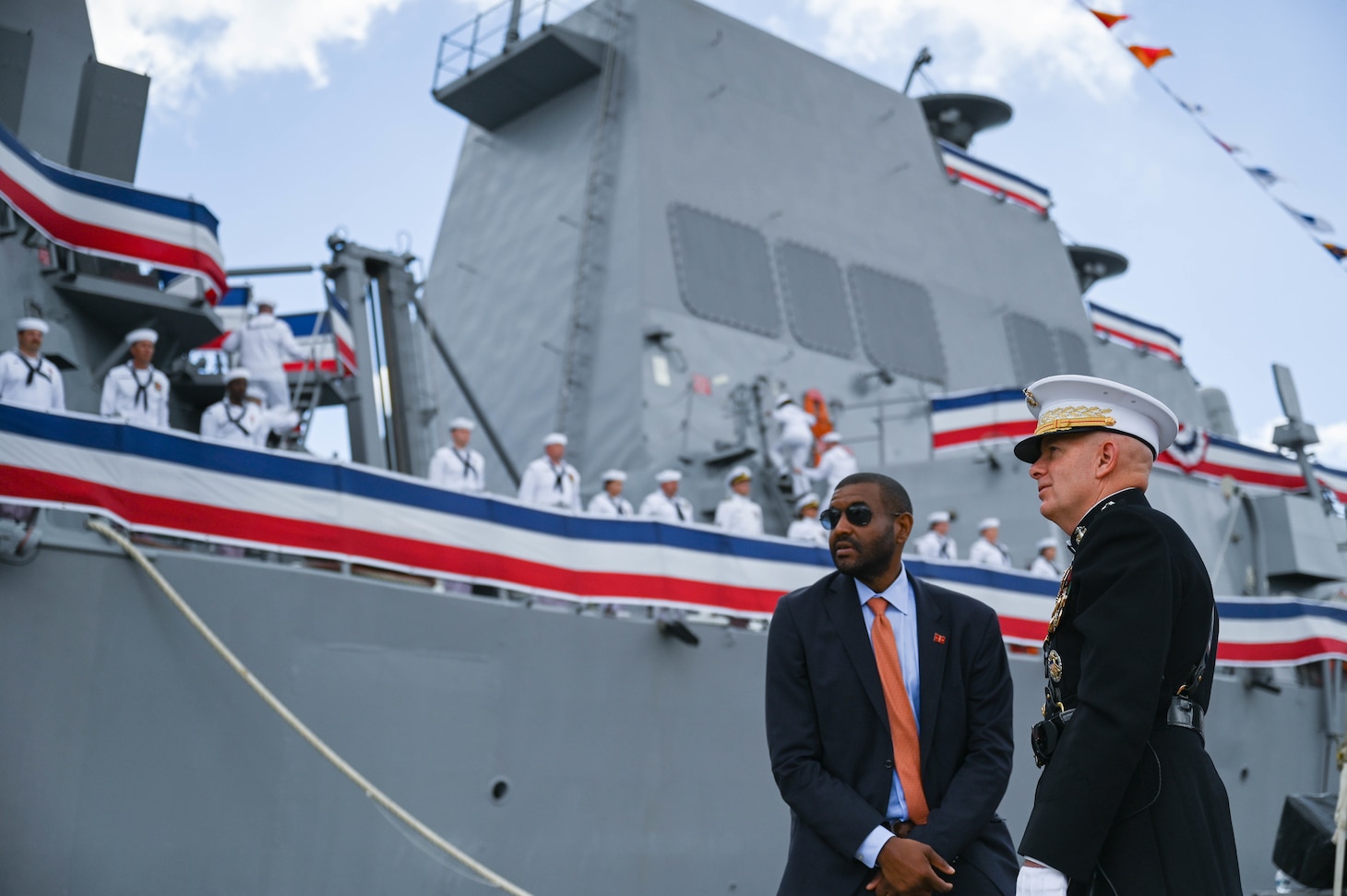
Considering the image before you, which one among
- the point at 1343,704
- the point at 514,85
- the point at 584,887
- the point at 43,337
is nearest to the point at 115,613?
the point at 43,337

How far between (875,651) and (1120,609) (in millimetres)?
706

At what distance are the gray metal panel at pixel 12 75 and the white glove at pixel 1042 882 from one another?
252 inches

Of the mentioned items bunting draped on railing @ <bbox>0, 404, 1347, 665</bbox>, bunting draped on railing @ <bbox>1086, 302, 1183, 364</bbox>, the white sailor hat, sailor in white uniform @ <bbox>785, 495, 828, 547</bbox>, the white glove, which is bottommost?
the white glove

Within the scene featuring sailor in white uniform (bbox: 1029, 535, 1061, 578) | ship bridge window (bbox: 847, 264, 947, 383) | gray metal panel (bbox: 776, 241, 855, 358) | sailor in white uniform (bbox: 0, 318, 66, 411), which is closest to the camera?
sailor in white uniform (bbox: 0, 318, 66, 411)

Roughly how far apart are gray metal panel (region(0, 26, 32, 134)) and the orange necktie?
579 cm

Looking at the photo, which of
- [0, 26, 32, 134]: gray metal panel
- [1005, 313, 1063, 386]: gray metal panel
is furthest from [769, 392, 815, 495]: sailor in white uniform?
[0, 26, 32, 134]: gray metal panel

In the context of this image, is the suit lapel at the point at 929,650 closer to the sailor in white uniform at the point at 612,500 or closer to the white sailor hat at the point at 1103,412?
the white sailor hat at the point at 1103,412

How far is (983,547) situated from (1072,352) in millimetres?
4411

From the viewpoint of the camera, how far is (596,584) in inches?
237

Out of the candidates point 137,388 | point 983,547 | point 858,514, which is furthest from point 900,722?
point 983,547

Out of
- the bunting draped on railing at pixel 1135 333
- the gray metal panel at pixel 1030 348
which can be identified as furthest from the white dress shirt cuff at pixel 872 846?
the bunting draped on railing at pixel 1135 333

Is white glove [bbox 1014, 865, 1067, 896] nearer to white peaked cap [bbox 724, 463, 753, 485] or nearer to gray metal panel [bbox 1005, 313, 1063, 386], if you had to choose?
white peaked cap [bbox 724, 463, 753, 485]

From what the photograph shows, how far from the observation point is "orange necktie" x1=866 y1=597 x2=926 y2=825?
2.44 m

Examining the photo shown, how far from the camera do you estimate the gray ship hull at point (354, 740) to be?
450 cm
